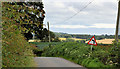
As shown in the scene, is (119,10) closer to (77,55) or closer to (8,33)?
(77,55)

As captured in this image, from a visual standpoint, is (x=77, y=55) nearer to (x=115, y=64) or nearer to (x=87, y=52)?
(x=87, y=52)

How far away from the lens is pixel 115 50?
52.3 feet

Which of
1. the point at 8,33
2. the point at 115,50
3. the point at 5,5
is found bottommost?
the point at 115,50

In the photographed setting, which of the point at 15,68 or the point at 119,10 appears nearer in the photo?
the point at 15,68

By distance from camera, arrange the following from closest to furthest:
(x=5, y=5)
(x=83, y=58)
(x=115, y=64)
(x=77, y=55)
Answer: (x=5, y=5) → (x=115, y=64) → (x=83, y=58) → (x=77, y=55)

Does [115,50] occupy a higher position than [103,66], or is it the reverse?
[115,50]

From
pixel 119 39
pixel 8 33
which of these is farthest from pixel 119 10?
pixel 8 33

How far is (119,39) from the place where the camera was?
16.7m

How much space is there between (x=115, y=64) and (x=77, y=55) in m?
7.07

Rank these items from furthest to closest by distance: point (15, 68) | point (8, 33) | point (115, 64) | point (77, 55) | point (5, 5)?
point (77, 55)
point (115, 64)
point (15, 68)
point (8, 33)
point (5, 5)

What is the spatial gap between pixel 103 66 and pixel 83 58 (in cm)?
503

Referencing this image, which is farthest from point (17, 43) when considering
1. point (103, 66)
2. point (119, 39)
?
point (119, 39)

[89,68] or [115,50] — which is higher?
[115,50]

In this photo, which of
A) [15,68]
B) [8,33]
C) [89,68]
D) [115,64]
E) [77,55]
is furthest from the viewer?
[77,55]
